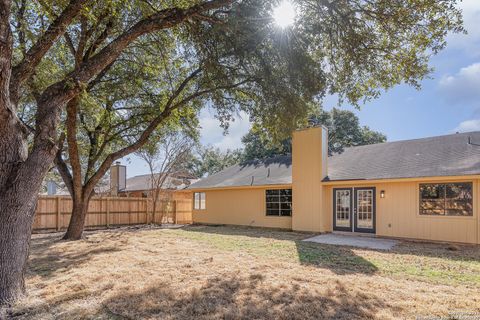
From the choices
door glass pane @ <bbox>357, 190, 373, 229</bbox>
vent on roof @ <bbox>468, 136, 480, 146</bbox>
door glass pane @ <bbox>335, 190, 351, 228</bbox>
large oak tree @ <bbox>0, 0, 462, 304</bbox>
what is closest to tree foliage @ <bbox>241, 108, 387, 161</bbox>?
door glass pane @ <bbox>335, 190, 351, 228</bbox>

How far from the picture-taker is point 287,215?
13711 millimetres

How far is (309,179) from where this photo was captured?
12.7 meters

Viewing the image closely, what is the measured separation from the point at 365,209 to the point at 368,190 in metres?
0.73

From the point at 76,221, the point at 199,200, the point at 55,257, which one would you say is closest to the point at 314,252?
the point at 55,257

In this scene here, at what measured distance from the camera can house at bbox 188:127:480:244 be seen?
9.70m

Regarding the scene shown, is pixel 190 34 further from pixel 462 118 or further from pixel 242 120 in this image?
pixel 462 118

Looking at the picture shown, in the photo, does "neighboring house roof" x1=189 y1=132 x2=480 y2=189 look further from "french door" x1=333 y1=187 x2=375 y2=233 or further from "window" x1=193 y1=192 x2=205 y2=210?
"window" x1=193 y1=192 x2=205 y2=210

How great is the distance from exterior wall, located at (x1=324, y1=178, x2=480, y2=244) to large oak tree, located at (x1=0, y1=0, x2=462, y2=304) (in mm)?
4705

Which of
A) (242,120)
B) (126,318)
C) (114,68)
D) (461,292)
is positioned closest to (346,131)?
(242,120)

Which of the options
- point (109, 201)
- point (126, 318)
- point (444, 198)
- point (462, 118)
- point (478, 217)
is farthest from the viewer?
point (462, 118)

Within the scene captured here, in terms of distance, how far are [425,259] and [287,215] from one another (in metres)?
6.76

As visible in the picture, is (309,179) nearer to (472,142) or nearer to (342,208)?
(342,208)

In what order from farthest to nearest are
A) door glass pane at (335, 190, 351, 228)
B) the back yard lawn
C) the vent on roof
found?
door glass pane at (335, 190, 351, 228), the vent on roof, the back yard lawn

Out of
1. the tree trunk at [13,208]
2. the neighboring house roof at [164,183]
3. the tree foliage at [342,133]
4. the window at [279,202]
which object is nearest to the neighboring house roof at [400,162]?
the window at [279,202]
